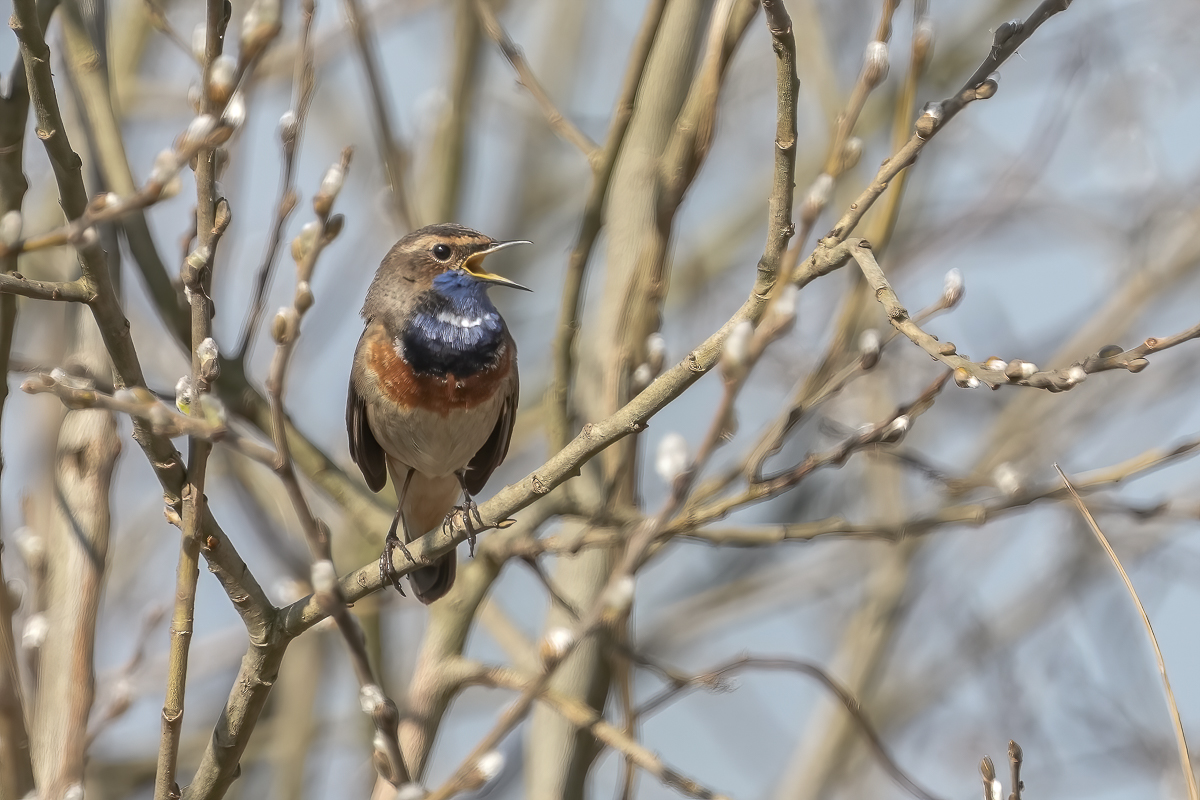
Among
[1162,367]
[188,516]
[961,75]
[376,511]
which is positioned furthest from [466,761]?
[1162,367]

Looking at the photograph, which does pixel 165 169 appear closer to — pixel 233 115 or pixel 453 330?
pixel 233 115

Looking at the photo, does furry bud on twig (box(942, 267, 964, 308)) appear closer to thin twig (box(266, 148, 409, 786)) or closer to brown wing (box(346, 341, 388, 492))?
thin twig (box(266, 148, 409, 786))

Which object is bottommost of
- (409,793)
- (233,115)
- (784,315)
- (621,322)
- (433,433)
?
(409,793)

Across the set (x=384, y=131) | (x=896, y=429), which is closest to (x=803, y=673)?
(x=896, y=429)

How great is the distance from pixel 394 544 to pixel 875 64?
9.91ft

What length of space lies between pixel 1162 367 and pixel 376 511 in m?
5.77

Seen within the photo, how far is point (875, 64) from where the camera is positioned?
2.88 metres

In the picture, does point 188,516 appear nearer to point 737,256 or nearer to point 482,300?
point 482,300

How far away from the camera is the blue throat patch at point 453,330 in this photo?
5.35 meters

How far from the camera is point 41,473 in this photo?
188 inches

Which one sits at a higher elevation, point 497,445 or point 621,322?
point 497,445

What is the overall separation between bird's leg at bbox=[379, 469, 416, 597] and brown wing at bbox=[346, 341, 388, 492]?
168mm

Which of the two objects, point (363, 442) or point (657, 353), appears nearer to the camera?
point (657, 353)

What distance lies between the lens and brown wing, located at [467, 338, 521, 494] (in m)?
5.68
